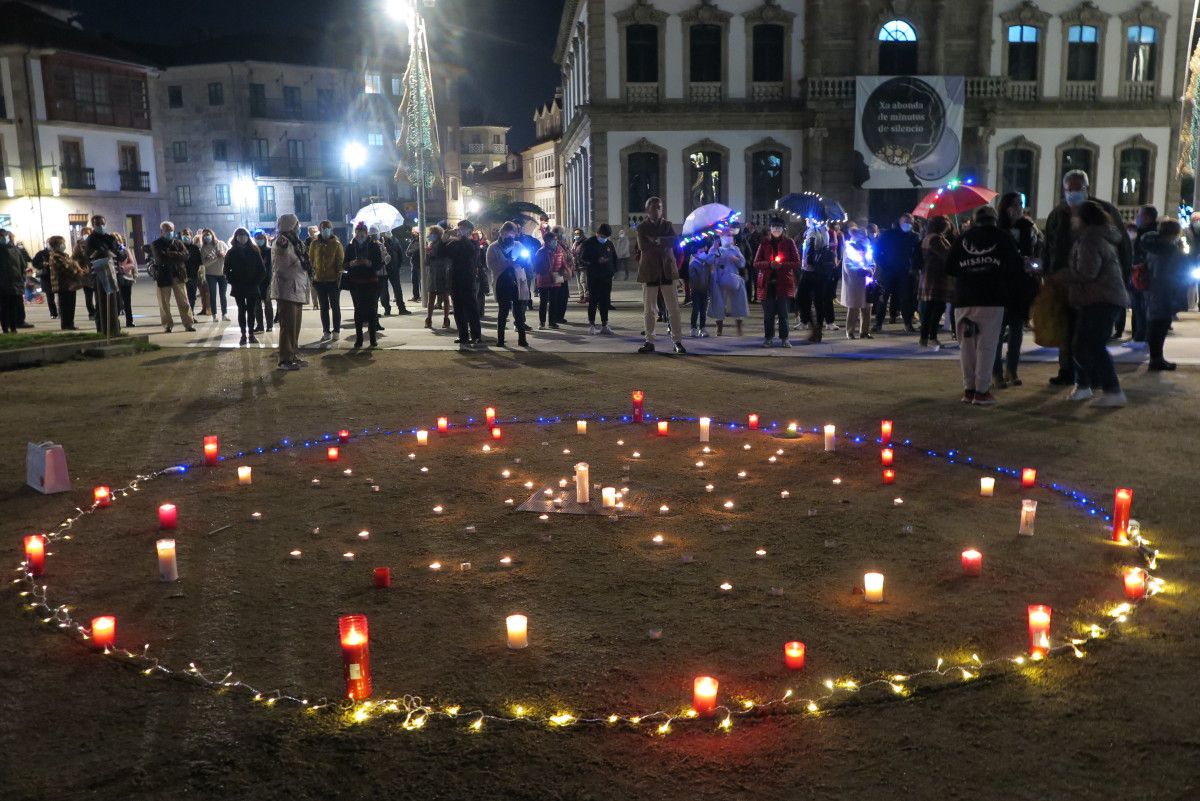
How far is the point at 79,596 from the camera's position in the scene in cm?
522

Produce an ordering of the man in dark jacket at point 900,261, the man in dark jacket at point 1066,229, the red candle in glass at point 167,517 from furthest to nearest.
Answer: the man in dark jacket at point 900,261 → the man in dark jacket at point 1066,229 → the red candle in glass at point 167,517

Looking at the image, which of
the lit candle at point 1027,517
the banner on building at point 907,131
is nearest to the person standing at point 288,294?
the lit candle at point 1027,517

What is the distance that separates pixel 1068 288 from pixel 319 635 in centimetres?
810

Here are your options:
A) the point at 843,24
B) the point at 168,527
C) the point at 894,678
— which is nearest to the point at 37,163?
the point at 843,24

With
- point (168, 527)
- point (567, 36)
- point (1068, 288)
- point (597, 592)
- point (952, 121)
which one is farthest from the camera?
point (567, 36)

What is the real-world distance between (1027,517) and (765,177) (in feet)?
106

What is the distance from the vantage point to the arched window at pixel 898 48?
35.9 metres

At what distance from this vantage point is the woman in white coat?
52.7 feet

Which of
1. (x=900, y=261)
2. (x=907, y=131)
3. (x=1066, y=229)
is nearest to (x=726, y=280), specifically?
(x=900, y=261)

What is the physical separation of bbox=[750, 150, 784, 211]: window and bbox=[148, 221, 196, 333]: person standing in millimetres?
22976

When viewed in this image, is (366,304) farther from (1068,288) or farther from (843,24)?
(843,24)

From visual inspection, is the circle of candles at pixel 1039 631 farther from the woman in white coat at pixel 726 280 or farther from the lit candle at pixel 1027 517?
the woman in white coat at pixel 726 280

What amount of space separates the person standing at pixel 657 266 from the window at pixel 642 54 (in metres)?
23.8

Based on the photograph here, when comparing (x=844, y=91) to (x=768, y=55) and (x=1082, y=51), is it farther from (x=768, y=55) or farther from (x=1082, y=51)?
(x=1082, y=51)
